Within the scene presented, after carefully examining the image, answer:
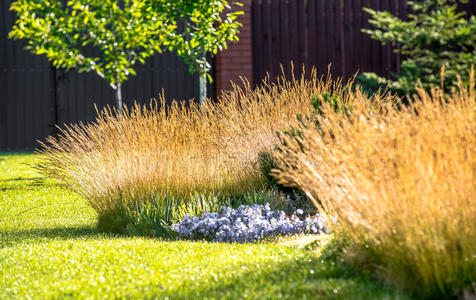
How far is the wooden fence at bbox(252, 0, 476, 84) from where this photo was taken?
42.3 feet

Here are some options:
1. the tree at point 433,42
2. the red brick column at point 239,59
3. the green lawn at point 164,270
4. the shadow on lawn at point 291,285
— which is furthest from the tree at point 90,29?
the shadow on lawn at point 291,285

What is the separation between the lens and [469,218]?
3.64 m

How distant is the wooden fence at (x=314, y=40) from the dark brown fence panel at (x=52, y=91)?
7.90 feet

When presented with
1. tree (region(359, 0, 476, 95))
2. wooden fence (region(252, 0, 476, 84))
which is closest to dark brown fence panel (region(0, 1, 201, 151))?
wooden fence (region(252, 0, 476, 84))

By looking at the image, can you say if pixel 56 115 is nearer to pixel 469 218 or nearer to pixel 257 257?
pixel 257 257

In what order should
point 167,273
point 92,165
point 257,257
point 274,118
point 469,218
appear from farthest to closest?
point 274,118 < point 92,165 < point 257,257 < point 167,273 < point 469,218

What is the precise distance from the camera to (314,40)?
12938 mm

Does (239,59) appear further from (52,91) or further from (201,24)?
(52,91)

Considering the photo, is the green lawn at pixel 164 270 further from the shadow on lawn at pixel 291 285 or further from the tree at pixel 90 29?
the tree at pixel 90 29

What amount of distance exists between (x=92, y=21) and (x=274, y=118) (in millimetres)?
5063

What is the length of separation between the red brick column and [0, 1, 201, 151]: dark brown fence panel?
6.86ft

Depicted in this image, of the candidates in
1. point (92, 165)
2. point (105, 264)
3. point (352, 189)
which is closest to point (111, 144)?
point (92, 165)

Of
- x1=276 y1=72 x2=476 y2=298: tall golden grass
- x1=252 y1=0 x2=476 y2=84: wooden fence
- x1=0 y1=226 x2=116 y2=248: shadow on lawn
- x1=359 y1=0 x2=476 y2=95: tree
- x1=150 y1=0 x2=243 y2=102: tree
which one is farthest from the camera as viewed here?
x1=252 y1=0 x2=476 y2=84: wooden fence

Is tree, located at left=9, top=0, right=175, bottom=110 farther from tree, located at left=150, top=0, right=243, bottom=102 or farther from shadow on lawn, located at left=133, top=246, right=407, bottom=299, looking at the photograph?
shadow on lawn, located at left=133, top=246, right=407, bottom=299
